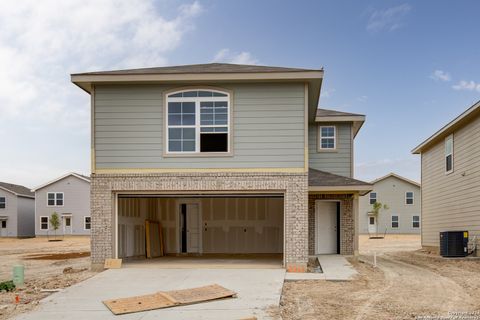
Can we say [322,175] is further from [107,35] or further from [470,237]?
[107,35]

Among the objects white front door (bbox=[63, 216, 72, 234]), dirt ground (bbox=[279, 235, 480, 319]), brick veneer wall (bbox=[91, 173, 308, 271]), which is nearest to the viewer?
dirt ground (bbox=[279, 235, 480, 319])

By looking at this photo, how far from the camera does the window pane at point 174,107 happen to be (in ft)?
49.0

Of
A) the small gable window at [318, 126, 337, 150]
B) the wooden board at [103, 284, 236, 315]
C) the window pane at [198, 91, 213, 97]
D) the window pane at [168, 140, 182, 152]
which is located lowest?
the wooden board at [103, 284, 236, 315]

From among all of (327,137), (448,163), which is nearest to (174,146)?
(327,137)

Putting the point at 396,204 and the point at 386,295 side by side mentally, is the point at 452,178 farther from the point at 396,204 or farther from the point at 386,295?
the point at 396,204

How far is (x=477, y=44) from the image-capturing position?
63.6ft

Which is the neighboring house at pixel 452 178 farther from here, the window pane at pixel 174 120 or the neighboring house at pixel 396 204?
the neighboring house at pixel 396 204

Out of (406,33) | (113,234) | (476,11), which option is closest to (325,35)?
(406,33)

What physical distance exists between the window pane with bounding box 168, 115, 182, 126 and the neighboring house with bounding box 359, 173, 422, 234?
1424 inches

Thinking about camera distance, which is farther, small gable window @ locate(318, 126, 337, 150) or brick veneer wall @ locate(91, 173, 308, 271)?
small gable window @ locate(318, 126, 337, 150)

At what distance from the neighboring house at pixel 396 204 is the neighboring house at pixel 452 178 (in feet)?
70.6

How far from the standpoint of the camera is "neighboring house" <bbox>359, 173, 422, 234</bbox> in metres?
48.3

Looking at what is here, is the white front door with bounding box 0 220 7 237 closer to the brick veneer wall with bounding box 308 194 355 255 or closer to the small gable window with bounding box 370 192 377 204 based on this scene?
the small gable window with bounding box 370 192 377 204

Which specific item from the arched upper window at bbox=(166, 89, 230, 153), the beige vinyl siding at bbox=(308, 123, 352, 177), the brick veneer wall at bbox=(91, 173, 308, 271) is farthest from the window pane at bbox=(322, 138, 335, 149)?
the arched upper window at bbox=(166, 89, 230, 153)
